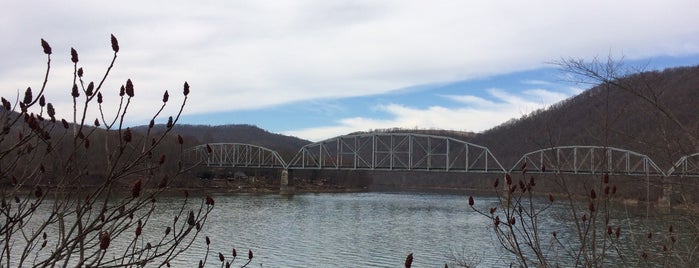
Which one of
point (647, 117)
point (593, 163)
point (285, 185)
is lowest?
point (285, 185)

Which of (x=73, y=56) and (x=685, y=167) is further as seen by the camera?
(x=685, y=167)

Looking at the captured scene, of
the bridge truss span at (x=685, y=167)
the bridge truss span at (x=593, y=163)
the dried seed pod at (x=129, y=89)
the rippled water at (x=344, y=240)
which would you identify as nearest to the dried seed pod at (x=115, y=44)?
the dried seed pod at (x=129, y=89)

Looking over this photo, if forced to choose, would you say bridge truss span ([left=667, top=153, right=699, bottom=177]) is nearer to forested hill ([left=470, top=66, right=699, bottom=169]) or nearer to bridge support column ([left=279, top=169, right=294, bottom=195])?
forested hill ([left=470, top=66, right=699, bottom=169])

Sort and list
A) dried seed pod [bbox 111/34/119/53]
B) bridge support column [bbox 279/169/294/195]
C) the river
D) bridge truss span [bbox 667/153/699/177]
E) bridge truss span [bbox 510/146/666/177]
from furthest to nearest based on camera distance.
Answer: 1. bridge support column [bbox 279/169/294/195]
2. the river
3. bridge truss span [bbox 667/153/699/177]
4. bridge truss span [bbox 510/146/666/177]
5. dried seed pod [bbox 111/34/119/53]

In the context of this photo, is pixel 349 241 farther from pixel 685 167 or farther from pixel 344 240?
pixel 685 167

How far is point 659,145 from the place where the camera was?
616 cm

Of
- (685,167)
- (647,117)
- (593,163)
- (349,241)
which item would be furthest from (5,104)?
(349,241)

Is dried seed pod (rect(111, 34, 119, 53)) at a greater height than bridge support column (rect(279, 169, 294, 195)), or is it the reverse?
dried seed pod (rect(111, 34, 119, 53))

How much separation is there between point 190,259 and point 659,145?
56.6 ft

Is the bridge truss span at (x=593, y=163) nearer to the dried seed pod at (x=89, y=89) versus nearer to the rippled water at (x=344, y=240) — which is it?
the dried seed pod at (x=89, y=89)

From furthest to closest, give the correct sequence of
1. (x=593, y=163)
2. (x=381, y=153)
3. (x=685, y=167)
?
(x=381, y=153) → (x=685, y=167) → (x=593, y=163)

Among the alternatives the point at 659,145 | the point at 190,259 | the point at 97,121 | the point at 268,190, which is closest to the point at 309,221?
the point at 190,259

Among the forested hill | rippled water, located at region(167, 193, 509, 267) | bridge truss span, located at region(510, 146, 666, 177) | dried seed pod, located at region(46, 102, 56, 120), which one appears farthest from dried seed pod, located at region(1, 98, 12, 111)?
rippled water, located at region(167, 193, 509, 267)

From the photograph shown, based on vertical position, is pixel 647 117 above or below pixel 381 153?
below
